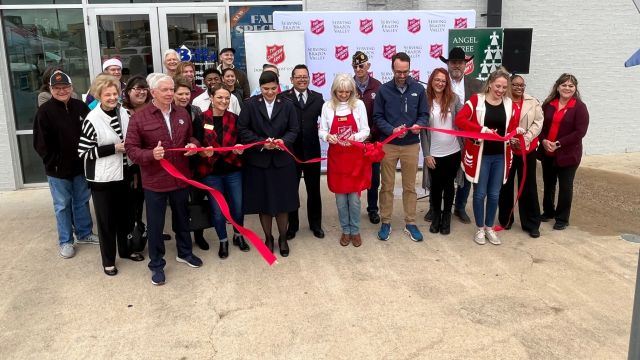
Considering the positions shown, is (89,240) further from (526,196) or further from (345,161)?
(526,196)

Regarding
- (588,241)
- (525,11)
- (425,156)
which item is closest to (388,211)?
(425,156)

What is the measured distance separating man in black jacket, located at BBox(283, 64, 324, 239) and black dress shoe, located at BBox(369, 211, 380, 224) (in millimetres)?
719

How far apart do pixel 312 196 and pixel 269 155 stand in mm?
942

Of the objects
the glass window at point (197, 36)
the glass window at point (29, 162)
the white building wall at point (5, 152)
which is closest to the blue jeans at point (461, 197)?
the glass window at point (197, 36)

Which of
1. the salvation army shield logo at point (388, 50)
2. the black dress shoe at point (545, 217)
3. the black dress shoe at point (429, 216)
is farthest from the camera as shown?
the salvation army shield logo at point (388, 50)

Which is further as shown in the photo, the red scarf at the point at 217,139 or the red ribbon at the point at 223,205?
the red scarf at the point at 217,139

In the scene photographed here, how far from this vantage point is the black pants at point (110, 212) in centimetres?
460

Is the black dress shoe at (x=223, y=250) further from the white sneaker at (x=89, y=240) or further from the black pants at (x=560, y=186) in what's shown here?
the black pants at (x=560, y=186)

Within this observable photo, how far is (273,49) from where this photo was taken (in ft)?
25.1

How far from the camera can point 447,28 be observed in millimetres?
8078

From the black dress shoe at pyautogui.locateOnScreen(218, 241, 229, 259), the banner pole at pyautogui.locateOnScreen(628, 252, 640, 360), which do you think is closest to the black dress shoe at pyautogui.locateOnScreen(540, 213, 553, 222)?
the black dress shoe at pyautogui.locateOnScreen(218, 241, 229, 259)

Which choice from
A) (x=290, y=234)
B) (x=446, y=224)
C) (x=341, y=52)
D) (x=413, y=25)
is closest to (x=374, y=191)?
(x=446, y=224)

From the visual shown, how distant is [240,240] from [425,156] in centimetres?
220

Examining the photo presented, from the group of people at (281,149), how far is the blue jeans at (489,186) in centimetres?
1
